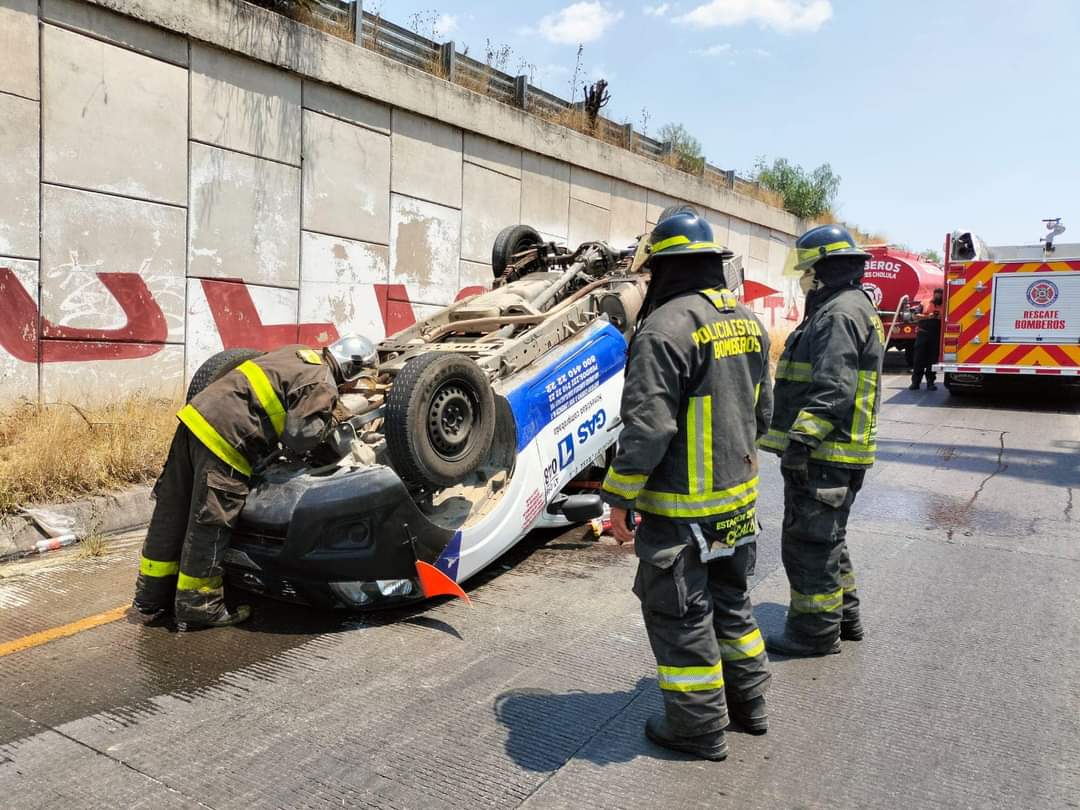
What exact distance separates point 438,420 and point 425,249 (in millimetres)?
6156

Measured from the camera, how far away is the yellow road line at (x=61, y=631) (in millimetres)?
3576

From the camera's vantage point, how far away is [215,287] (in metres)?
7.68

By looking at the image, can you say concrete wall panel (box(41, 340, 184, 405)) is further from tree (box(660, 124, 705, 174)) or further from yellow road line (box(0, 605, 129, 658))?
tree (box(660, 124, 705, 174))

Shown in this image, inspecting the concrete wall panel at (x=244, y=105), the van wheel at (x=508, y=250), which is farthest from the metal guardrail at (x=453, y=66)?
the van wheel at (x=508, y=250)

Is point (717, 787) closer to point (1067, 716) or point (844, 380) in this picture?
point (1067, 716)

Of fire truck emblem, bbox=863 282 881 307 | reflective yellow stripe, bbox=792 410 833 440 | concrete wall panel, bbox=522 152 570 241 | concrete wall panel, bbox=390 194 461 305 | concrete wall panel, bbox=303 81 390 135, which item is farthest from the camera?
fire truck emblem, bbox=863 282 881 307

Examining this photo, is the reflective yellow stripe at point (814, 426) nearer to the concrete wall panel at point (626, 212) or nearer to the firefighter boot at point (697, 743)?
the firefighter boot at point (697, 743)

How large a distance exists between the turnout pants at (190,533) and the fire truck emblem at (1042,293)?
1211 centimetres

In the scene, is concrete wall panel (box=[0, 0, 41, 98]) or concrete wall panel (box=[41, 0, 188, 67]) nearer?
concrete wall panel (box=[0, 0, 41, 98])

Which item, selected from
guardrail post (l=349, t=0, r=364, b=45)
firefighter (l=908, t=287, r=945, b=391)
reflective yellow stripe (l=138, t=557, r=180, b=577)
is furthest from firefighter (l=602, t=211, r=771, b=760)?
firefighter (l=908, t=287, r=945, b=391)

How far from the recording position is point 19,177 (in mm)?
6223

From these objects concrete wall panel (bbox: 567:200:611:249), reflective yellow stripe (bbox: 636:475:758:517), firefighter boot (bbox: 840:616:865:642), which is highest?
concrete wall panel (bbox: 567:200:611:249)

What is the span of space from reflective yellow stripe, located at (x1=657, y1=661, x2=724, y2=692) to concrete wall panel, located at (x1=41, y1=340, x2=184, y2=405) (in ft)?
18.8

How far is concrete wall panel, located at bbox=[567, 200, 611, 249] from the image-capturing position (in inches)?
487
